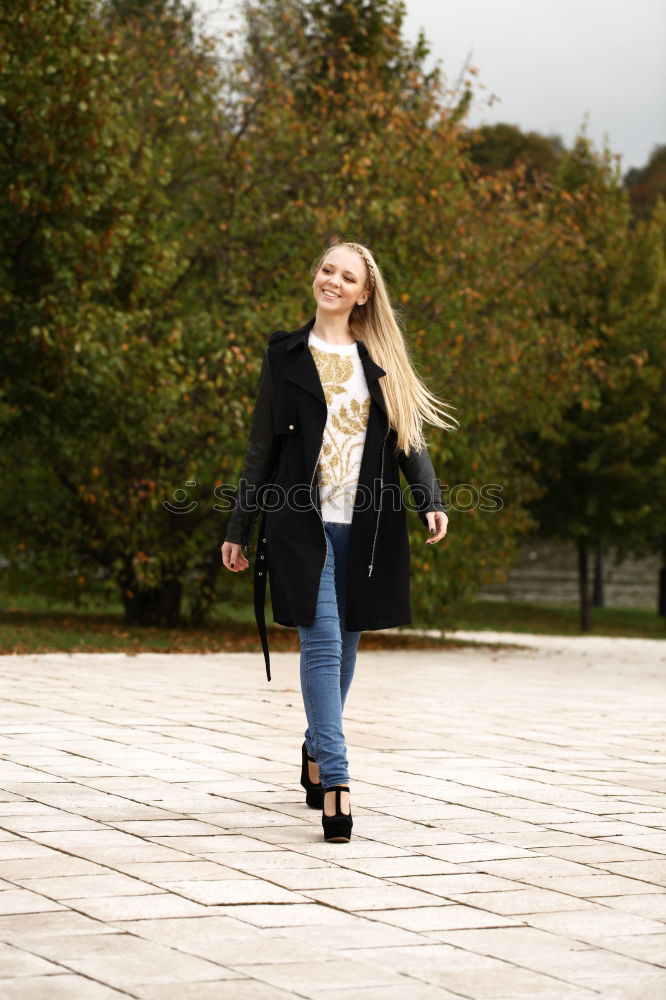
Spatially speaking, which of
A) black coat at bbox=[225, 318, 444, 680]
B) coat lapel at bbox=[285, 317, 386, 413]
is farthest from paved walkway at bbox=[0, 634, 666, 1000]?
coat lapel at bbox=[285, 317, 386, 413]

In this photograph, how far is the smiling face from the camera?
552 centimetres

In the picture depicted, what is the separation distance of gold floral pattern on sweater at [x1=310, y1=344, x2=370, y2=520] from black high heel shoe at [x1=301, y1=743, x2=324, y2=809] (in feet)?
3.20

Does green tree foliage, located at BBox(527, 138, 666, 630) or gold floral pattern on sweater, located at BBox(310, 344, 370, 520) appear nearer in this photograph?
gold floral pattern on sweater, located at BBox(310, 344, 370, 520)

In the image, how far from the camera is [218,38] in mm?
16984

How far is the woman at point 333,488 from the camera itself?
205 inches

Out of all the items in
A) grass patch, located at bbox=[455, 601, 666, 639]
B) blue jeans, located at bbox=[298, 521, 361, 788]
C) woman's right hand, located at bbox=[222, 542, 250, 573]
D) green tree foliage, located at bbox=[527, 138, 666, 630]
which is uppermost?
green tree foliage, located at bbox=[527, 138, 666, 630]

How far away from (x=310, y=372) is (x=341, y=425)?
0.23 m

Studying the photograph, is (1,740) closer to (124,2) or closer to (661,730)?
(661,730)

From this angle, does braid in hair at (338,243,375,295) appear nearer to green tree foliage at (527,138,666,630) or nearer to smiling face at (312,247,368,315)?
smiling face at (312,247,368,315)

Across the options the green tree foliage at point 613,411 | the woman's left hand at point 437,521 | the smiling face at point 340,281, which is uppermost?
the green tree foliage at point 613,411

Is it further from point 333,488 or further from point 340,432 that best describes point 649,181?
point 333,488

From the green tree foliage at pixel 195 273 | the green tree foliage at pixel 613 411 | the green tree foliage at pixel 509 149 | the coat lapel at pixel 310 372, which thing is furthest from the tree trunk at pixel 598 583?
the coat lapel at pixel 310 372

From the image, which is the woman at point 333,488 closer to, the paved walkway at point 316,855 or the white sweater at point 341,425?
the white sweater at point 341,425

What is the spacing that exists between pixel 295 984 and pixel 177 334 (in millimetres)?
10858
